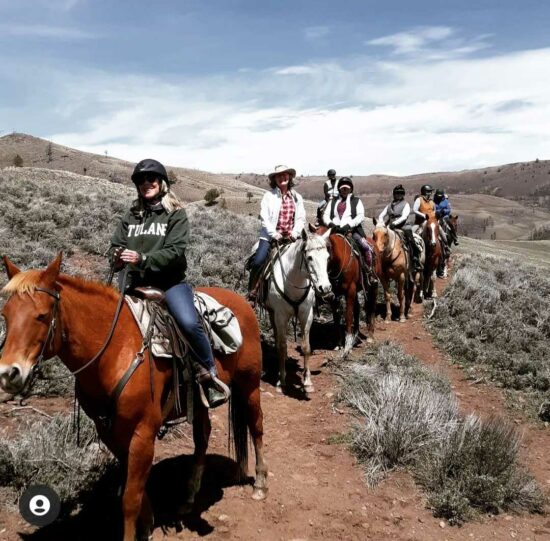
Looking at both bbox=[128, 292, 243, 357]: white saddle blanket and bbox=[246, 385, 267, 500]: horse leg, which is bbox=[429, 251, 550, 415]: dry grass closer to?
bbox=[246, 385, 267, 500]: horse leg

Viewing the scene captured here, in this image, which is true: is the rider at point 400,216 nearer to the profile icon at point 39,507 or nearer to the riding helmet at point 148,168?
the riding helmet at point 148,168

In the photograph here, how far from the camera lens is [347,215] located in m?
10.0

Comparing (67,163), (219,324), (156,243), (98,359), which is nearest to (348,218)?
(219,324)

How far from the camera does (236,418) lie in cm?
510

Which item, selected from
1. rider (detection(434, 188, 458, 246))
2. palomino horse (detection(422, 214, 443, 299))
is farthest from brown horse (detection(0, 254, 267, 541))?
rider (detection(434, 188, 458, 246))

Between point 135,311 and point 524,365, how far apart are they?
26.0 ft

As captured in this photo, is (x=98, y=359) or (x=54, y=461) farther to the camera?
(x=54, y=461)

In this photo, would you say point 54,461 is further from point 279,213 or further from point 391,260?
point 391,260

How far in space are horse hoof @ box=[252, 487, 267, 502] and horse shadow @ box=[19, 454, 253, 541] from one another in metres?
0.26

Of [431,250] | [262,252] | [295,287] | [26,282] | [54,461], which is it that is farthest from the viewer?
[431,250]

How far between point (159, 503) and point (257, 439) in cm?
116

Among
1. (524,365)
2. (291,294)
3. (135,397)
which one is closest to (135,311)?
(135,397)

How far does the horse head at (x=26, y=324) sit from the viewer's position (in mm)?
2627

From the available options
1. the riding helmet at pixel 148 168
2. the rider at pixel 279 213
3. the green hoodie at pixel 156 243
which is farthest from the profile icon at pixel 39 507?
the rider at pixel 279 213
